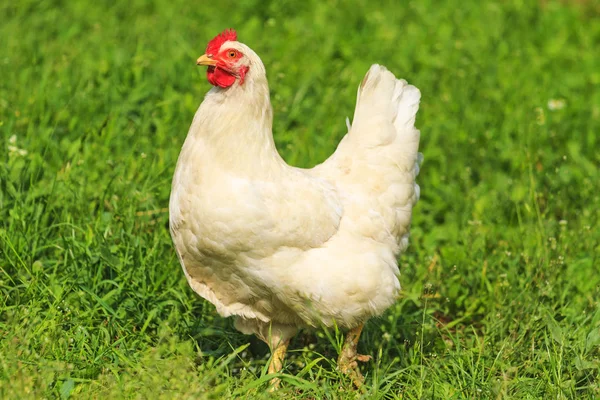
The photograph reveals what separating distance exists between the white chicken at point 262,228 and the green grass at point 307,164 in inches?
9.9

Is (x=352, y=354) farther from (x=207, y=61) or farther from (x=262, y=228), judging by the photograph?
(x=207, y=61)

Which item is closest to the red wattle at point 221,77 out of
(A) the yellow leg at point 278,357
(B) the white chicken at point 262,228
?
(B) the white chicken at point 262,228

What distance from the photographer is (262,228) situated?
373 centimetres

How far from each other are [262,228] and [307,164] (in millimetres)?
2199

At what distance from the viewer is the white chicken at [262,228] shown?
372 centimetres

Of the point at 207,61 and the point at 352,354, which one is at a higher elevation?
the point at 207,61

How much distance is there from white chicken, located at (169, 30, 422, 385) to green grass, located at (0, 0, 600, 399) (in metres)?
0.25

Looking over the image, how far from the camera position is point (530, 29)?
848 centimetres

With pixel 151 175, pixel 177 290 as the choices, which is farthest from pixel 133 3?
pixel 177 290

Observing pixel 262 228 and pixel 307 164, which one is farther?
pixel 307 164

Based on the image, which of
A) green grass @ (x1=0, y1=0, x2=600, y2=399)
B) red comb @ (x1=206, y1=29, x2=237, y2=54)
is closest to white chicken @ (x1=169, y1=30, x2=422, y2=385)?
red comb @ (x1=206, y1=29, x2=237, y2=54)

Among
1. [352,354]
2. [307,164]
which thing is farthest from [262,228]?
[307,164]

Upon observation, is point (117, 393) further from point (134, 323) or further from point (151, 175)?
point (151, 175)

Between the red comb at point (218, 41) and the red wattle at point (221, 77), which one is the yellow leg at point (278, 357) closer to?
the red wattle at point (221, 77)
